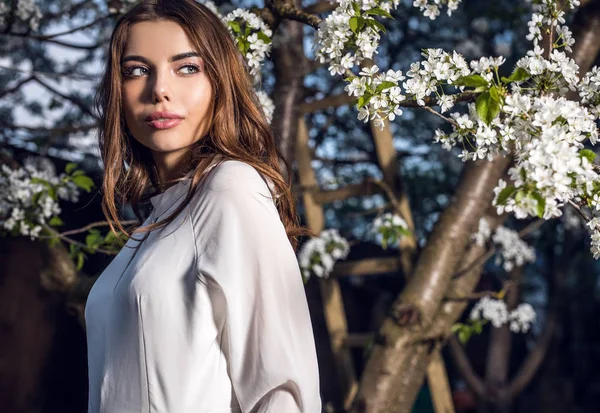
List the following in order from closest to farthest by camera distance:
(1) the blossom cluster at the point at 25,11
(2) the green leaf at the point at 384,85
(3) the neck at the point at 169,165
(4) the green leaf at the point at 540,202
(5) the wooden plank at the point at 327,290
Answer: (4) the green leaf at the point at 540,202 → (2) the green leaf at the point at 384,85 → (3) the neck at the point at 169,165 → (1) the blossom cluster at the point at 25,11 → (5) the wooden plank at the point at 327,290

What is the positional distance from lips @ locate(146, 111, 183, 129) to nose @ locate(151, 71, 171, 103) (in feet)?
0.10

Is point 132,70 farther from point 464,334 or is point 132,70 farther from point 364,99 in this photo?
point 464,334

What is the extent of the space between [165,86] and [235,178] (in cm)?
31

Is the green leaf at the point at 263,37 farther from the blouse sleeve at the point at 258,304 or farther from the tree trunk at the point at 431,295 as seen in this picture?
the tree trunk at the point at 431,295

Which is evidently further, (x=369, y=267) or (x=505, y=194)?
(x=369, y=267)

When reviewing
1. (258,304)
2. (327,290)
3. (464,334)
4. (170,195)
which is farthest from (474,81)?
(327,290)

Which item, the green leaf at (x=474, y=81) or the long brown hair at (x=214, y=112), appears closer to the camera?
the green leaf at (x=474, y=81)

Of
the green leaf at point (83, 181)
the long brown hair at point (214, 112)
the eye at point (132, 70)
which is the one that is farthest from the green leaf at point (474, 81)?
the green leaf at point (83, 181)

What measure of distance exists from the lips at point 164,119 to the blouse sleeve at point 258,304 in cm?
28

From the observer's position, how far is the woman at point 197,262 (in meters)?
1.28

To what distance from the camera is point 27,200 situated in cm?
269

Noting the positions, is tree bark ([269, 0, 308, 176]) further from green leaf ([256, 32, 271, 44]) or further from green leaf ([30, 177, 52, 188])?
green leaf ([256, 32, 271, 44])

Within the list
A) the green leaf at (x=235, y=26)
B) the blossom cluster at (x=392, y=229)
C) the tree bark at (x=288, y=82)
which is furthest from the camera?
the blossom cluster at (x=392, y=229)

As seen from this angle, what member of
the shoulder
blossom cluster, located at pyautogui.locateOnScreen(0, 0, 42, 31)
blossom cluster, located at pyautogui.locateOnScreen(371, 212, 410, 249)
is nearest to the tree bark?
blossom cluster, located at pyautogui.locateOnScreen(371, 212, 410, 249)
